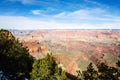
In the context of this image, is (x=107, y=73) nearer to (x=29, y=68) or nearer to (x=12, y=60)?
(x=29, y=68)

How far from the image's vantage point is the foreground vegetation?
3578cm

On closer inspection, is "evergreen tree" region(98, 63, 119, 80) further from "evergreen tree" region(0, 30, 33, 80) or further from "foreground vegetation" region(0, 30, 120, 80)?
"evergreen tree" region(0, 30, 33, 80)

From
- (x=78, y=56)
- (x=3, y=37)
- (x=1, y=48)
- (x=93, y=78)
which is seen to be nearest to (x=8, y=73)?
(x=1, y=48)

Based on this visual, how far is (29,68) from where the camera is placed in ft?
155

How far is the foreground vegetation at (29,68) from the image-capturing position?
35.8 m

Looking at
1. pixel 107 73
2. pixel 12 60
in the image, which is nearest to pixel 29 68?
pixel 12 60

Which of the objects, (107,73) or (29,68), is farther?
(29,68)

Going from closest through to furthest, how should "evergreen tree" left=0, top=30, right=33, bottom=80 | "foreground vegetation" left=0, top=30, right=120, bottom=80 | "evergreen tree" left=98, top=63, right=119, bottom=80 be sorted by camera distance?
"evergreen tree" left=98, top=63, right=119, bottom=80 < "foreground vegetation" left=0, top=30, right=120, bottom=80 < "evergreen tree" left=0, top=30, right=33, bottom=80

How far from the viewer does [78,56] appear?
151500 millimetres

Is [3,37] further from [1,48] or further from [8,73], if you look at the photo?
[8,73]

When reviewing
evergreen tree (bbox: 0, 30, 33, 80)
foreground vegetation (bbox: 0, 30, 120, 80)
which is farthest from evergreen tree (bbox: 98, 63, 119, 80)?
evergreen tree (bbox: 0, 30, 33, 80)

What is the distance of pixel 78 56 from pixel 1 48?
110087mm

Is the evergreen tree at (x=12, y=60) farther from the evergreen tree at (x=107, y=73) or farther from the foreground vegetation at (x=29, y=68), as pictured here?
the evergreen tree at (x=107, y=73)

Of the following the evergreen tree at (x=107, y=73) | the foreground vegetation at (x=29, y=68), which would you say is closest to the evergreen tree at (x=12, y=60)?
the foreground vegetation at (x=29, y=68)
